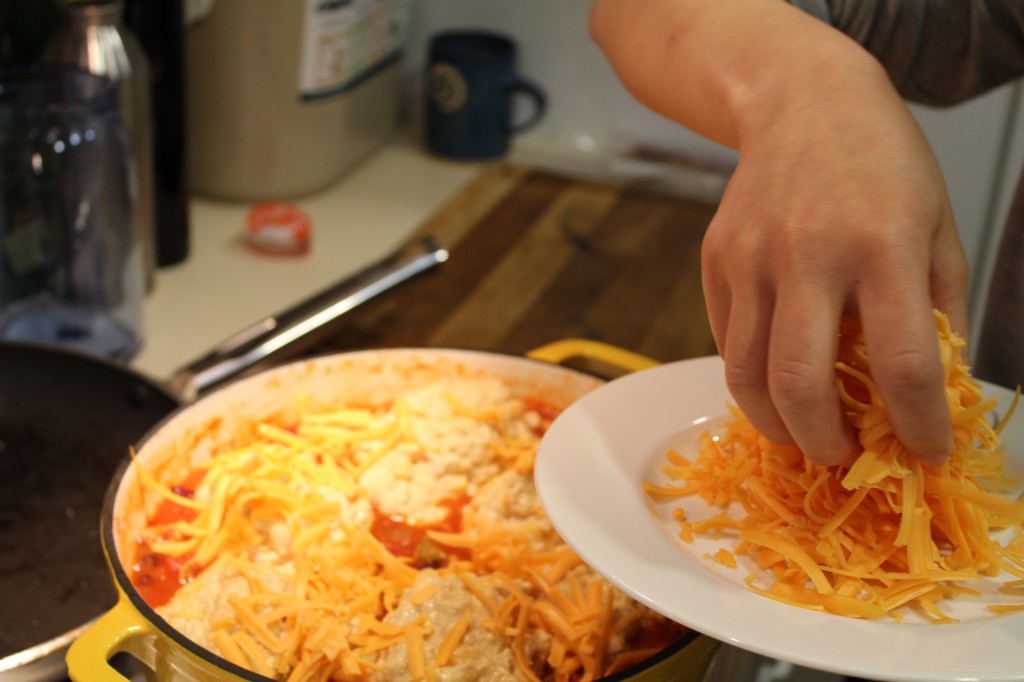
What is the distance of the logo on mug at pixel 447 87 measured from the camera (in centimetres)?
178

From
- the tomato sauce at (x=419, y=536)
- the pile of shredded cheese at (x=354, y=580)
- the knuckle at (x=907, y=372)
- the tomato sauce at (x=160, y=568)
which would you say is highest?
the knuckle at (x=907, y=372)

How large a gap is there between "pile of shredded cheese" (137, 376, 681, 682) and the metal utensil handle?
19 centimetres

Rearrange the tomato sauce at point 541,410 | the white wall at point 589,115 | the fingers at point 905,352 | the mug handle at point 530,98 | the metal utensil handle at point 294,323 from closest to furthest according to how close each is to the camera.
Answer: the fingers at point 905,352 → the tomato sauce at point 541,410 → the metal utensil handle at point 294,323 → the white wall at point 589,115 → the mug handle at point 530,98

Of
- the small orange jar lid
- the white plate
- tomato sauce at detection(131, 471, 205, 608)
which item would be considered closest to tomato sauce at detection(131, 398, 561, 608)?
tomato sauce at detection(131, 471, 205, 608)

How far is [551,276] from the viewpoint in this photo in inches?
61.3

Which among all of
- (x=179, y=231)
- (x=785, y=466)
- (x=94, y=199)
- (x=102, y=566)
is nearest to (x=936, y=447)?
(x=785, y=466)

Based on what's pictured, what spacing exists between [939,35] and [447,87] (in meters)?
1.07

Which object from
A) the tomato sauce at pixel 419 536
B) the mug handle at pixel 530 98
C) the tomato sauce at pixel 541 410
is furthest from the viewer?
the mug handle at pixel 530 98

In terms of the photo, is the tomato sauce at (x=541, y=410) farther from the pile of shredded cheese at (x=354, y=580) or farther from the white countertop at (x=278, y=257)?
the white countertop at (x=278, y=257)

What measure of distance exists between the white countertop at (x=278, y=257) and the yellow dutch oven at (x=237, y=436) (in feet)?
1.41

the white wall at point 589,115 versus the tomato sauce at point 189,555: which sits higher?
the tomato sauce at point 189,555

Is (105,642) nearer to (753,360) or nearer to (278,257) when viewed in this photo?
(753,360)

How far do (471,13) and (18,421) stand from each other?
3.93 ft

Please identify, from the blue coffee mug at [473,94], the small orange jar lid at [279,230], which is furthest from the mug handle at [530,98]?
the small orange jar lid at [279,230]
